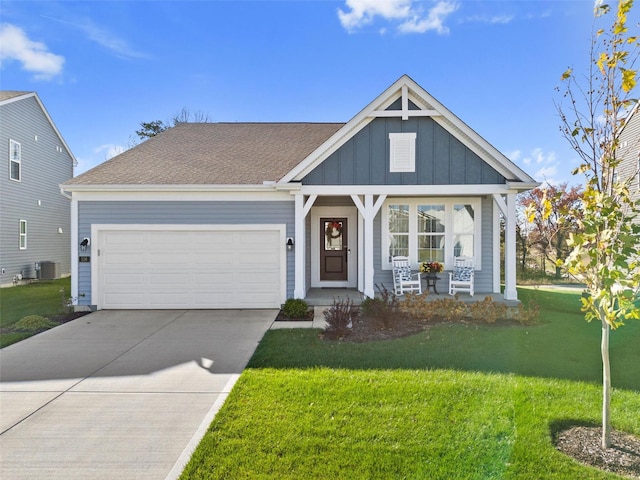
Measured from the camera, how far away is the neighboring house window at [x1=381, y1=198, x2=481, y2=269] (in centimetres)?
1020

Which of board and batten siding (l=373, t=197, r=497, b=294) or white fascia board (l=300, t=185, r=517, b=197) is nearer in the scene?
white fascia board (l=300, t=185, r=517, b=197)

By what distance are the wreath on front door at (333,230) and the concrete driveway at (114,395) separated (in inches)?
181

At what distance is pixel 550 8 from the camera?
6500 millimetres

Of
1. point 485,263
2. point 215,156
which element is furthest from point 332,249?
point 215,156

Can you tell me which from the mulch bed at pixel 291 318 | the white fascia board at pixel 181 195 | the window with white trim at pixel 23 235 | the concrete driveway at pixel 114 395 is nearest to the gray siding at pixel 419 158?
the white fascia board at pixel 181 195

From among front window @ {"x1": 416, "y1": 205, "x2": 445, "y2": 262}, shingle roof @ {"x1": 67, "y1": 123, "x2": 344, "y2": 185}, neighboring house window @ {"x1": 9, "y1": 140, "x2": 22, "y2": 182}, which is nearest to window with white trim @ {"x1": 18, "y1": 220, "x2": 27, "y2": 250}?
neighboring house window @ {"x1": 9, "y1": 140, "x2": 22, "y2": 182}

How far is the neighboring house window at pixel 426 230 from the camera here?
10.2 metres

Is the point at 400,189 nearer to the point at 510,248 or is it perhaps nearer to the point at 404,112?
the point at 404,112

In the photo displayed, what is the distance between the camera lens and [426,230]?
10297mm

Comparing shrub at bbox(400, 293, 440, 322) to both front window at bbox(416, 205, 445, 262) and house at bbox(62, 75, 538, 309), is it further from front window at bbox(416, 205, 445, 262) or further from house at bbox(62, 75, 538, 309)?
front window at bbox(416, 205, 445, 262)

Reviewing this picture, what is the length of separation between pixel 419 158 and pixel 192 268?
648 cm

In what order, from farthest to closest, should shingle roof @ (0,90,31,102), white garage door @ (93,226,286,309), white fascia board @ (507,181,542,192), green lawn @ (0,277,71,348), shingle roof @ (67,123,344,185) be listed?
shingle roof @ (0,90,31,102) < shingle roof @ (67,123,344,185) < white garage door @ (93,226,286,309) < white fascia board @ (507,181,542,192) < green lawn @ (0,277,71,348)

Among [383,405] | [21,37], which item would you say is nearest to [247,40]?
[21,37]

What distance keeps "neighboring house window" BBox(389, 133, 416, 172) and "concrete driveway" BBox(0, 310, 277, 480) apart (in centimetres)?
497
